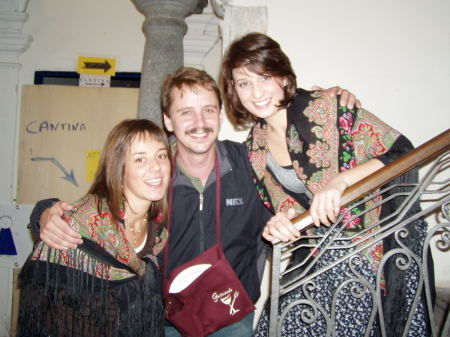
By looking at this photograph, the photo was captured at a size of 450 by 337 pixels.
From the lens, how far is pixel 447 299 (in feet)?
6.74

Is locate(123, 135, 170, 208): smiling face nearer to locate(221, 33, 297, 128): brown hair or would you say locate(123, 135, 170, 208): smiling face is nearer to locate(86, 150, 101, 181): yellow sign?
locate(221, 33, 297, 128): brown hair

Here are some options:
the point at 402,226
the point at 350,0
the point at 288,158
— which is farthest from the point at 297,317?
the point at 350,0

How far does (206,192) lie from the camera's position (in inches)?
68.6

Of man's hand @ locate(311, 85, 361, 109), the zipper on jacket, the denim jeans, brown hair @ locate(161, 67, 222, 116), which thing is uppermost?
brown hair @ locate(161, 67, 222, 116)

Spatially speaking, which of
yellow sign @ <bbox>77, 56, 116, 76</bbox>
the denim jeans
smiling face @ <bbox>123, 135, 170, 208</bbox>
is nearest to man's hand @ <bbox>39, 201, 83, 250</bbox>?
smiling face @ <bbox>123, 135, 170, 208</bbox>

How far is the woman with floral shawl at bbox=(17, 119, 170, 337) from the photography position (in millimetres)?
1316

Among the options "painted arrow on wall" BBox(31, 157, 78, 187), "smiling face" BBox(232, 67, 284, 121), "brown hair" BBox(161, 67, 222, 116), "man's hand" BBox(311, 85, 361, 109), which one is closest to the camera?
"man's hand" BBox(311, 85, 361, 109)

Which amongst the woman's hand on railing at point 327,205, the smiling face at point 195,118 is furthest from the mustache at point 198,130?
the woman's hand on railing at point 327,205

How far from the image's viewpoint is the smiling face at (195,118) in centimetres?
173

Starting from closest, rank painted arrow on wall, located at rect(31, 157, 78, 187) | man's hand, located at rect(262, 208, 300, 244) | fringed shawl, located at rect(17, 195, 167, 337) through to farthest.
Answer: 1. man's hand, located at rect(262, 208, 300, 244)
2. fringed shawl, located at rect(17, 195, 167, 337)
3. painted arrow on wall, located at rect(31, 157, 78, 187)

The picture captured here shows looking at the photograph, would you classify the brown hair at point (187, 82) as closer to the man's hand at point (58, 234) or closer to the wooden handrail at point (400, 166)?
the man's hand at point (58, 234)

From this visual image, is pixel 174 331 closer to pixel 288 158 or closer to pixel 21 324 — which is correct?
pixel 21 324

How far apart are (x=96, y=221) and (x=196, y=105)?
2.77ft

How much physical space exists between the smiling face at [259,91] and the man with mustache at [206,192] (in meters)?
0.29
